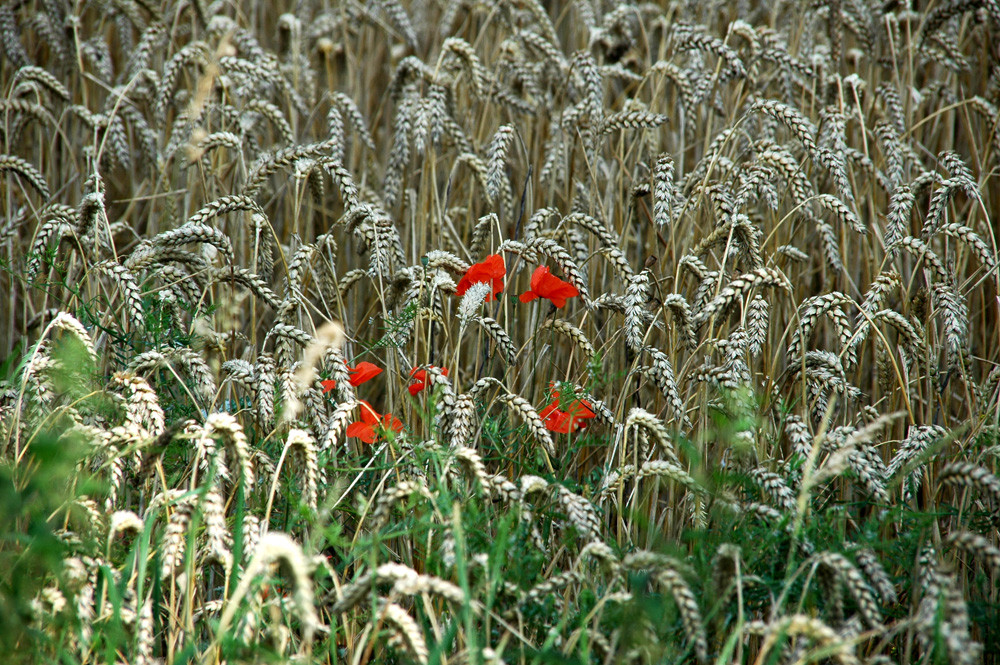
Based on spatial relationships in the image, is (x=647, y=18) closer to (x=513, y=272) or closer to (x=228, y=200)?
(x=513, y=272)

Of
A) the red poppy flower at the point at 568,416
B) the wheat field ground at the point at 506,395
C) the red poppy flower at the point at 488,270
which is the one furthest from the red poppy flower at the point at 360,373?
the red poppy flower at the point at 568,416

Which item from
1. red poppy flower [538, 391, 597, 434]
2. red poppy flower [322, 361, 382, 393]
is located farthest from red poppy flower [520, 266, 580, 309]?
red poppy flower [322, 361, 382, 393]

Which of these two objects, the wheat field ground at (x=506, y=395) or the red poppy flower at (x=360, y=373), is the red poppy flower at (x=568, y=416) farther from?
the red poppy flower at (x=360, y=373)

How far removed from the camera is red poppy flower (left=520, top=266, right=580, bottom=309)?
1909 mm

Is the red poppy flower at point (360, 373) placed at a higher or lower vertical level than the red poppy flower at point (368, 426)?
higher

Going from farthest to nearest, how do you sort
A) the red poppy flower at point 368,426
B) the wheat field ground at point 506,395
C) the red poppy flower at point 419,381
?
the red poppy flower at point 419,381 → the red poppy flower at point 368,426 → the wheat field ground at point 506,395

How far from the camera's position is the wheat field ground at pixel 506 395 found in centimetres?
135

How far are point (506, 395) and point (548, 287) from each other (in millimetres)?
322

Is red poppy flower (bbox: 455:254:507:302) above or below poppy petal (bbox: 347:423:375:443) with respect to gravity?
above

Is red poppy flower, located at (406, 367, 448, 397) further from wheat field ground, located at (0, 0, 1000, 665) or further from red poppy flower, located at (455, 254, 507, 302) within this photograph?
red poppy flower, located at (455, 254, 507, 302)

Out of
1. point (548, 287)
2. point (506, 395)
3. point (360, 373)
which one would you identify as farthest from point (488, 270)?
point (360, 373)

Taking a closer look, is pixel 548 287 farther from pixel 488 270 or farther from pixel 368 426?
pixel 368 426

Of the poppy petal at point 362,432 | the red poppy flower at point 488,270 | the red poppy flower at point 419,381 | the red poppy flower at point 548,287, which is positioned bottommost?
the poppy petal at point 362,432

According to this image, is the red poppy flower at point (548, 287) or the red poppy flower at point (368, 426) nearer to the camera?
the red poppy flower at point (368, 426)
